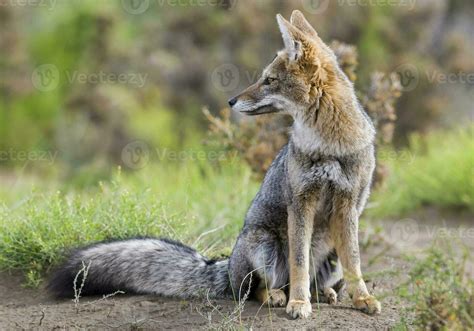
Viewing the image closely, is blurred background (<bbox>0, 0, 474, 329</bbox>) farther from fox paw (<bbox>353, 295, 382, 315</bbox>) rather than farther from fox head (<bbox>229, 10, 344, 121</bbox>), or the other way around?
fox paw (<bbox>353, 295, 382, 315</bbox>)

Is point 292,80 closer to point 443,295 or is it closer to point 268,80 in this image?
point 268,80

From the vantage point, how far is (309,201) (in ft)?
17.0

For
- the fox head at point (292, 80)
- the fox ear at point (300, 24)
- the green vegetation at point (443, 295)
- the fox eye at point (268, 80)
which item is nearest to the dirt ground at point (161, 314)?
the green vegetation at point (443, 295)

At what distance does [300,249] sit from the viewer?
516cm

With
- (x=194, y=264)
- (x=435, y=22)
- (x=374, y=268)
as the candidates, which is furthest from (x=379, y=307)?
(x=435, y=22)

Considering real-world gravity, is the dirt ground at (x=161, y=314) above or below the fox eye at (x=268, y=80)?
below

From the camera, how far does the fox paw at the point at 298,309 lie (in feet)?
16.6

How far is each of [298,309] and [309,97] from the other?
1458 millimetres

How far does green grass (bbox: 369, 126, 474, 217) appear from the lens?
1062 cm

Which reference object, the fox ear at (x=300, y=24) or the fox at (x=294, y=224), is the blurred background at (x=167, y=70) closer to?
the fox at (x=294, y=224)

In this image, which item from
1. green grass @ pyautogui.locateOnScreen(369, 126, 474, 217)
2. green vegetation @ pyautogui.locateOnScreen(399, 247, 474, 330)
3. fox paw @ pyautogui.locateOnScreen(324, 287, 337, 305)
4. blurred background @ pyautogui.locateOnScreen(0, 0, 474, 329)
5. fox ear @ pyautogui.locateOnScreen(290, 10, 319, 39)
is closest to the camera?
green vegetation @ pyautogui.locateOnScreen(399, 247, 474, 330)

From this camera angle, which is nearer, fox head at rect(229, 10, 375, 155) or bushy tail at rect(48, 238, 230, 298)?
fox head at rect(229, 10, 375, 155)

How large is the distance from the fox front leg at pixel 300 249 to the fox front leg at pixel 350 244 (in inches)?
7.9

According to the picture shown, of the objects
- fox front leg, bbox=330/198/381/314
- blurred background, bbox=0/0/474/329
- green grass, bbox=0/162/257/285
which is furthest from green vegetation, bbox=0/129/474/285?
fox front leg, bbox=330/198/381/314
